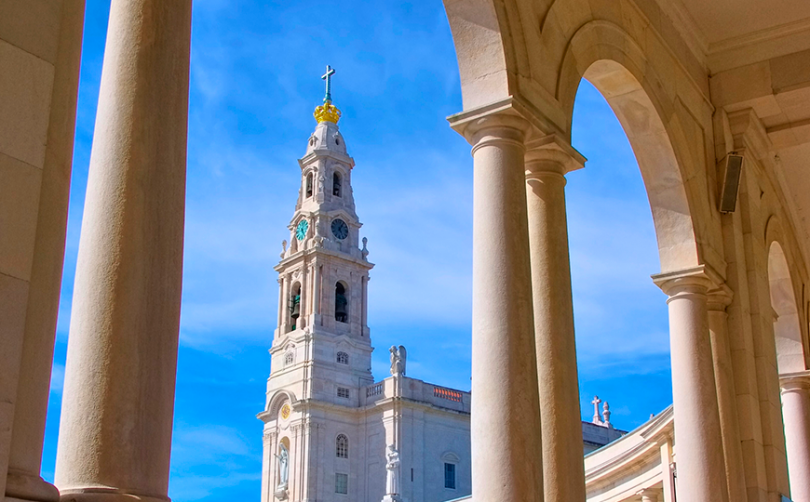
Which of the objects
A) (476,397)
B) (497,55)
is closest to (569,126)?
(497,55)

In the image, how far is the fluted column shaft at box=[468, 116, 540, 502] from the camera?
1192 centimetres

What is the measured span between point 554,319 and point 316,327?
99488mm

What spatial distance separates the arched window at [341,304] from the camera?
386 feet

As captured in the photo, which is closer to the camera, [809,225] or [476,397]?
[476,397]

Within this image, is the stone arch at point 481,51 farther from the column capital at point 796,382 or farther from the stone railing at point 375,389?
the stone railing at point 375,389

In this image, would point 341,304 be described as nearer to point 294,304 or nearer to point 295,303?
point 295,303

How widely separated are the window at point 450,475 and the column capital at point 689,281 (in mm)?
97381

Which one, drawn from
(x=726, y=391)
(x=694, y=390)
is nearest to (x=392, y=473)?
(x=726, y=391)

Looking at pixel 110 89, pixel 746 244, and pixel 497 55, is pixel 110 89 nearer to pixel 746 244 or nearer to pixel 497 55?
pixel 497 55

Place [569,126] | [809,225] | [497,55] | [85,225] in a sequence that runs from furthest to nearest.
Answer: [809,225] → [569,126] → [497,55] → [85,225]

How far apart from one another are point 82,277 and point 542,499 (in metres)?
6.60

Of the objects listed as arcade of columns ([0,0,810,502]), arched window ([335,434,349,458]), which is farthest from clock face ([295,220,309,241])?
arcade of columns ([0,0,810,502])

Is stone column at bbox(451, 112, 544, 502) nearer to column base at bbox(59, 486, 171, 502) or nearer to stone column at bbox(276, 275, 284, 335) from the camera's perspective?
column base at bbox(59, 486, 171, 502)

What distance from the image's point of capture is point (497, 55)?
46.0 ft
